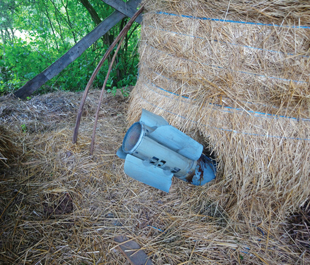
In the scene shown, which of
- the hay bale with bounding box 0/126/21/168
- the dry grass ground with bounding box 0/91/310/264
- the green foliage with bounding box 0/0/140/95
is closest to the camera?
the dry grass ground with bounding box 0/91/310/264

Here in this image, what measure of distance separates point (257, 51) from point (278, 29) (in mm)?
165

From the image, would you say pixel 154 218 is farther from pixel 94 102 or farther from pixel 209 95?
pixel 94 102

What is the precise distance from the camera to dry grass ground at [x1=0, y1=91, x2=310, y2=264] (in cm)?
136

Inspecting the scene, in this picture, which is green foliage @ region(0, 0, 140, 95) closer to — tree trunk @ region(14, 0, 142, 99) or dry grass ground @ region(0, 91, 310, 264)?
tree trunk @ region(14, 0, 142, 99)

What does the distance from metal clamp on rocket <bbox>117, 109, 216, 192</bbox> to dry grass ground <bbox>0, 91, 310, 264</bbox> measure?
305 mm

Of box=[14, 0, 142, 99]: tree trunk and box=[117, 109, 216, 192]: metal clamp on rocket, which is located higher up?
box=[14, 0, 142, 99]: tree trunk

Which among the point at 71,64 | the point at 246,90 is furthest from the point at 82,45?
the point at 246,90

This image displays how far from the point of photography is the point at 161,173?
59.6 inches

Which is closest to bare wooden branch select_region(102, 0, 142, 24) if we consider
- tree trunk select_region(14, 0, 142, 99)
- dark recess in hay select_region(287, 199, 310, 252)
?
tree trunk select_region(14, 0, 142, 99)

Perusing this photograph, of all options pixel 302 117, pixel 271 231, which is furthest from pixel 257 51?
pixel 271 231

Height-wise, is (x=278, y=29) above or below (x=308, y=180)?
above

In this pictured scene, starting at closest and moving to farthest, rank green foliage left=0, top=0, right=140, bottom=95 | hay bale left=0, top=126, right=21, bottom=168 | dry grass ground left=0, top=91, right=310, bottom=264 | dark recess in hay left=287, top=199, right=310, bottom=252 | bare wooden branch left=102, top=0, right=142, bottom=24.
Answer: dry grass ground left=0, top=91, right=310, bottom=264 → dark recess in hay left=287, top=199, right=310, bottom=252 → hay bale left=0, top=126, right=21, bottom=168 → bare wooden branch left=102, top=0, right=142, bottom=24 → green foliage left=0, top=0, right=140, bottom=95

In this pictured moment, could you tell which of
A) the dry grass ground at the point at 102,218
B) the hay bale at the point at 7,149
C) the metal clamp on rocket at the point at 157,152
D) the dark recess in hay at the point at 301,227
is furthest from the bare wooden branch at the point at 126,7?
the dark recess in hay at the point at 301,227

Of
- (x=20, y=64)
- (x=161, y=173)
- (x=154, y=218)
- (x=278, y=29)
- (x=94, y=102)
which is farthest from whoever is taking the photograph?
(x=20, y=64)
